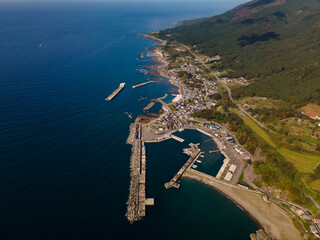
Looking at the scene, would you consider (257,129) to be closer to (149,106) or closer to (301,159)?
(301,159)

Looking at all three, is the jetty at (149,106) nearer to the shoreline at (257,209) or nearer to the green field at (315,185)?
the shoreline at (257,209)

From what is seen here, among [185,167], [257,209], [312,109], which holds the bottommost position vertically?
[257,209]

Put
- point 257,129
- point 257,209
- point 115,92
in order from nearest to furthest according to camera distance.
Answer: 1. point 257,209
2. point 257,129
3. point 115,92

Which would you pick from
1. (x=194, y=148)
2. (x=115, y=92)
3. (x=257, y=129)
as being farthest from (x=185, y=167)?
(x=115, y=92)

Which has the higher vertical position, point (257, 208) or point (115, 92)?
point (115, 92)

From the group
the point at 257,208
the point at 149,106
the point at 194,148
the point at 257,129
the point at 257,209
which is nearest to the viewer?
the point at 257,209

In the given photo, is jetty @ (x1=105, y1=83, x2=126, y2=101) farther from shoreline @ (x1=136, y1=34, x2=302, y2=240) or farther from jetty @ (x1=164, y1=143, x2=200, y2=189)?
shoreline @ (x1=136, y1=34, x2=302, y2=240)

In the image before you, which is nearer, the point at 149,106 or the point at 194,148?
the point at 194,148
